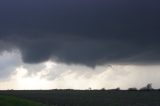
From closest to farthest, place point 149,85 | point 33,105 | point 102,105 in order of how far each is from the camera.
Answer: point 33,105
point 102,105
point 149,85

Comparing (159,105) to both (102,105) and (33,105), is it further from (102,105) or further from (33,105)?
(33,105)

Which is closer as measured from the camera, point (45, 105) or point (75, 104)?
point (45, 105)

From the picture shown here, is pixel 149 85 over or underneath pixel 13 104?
over

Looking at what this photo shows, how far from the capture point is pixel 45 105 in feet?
284

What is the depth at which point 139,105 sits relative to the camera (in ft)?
294

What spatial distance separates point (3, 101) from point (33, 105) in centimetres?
449

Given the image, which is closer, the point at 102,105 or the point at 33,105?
the point at 33,105

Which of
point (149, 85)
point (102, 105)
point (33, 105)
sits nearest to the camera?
point (33, 105)

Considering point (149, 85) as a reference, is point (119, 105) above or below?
below

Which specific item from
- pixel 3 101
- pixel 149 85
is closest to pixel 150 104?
pixel 3 101

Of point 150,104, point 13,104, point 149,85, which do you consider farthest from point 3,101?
point 149,85

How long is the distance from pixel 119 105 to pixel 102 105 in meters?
2.54

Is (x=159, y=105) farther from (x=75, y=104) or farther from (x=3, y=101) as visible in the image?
(x=3, y=101)

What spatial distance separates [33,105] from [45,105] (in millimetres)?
2268
